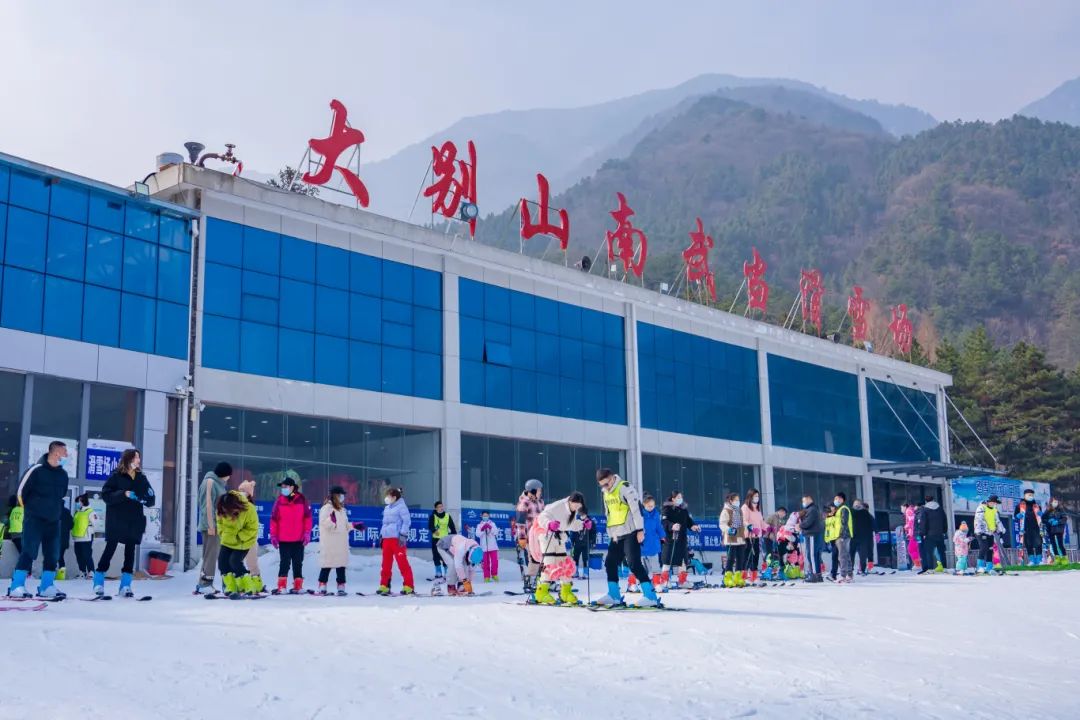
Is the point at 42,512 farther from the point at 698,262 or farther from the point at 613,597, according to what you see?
the point at 698,262

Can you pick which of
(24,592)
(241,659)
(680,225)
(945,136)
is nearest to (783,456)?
(24,592)

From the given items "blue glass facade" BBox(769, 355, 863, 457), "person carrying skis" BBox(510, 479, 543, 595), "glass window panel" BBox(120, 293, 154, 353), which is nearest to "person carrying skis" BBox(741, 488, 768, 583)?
"person carrying skis" BBox(510, 479, 543, 595)

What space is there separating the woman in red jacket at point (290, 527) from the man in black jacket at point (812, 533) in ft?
36.0

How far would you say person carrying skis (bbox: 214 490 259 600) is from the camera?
1316 cm

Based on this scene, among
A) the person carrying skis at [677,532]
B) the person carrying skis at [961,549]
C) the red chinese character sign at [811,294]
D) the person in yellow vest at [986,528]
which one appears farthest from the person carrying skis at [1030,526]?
the red chinese character sign at [811,294]

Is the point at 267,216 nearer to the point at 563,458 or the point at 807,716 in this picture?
the point at 563,458

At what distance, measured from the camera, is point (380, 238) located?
88.8 feet

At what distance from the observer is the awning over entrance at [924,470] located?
42094 millimetres

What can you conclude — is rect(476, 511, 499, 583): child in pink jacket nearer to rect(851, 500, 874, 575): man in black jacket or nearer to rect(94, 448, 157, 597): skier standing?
rect(851, 500, 874, 575): man in black jacket

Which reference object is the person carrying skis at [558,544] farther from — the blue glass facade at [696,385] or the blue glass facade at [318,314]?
the blue glass facade at [696,385]

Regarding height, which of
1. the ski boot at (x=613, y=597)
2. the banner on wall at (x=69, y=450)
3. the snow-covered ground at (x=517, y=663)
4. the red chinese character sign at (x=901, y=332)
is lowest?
the snow-covered ground at (x=517, y=663)

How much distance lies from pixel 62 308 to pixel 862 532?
1868 centimetres

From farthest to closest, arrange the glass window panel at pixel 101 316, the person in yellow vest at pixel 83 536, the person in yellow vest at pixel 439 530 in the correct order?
the glass window panel at pixel 101 316 < the person in yellow vest at pixel 439 530 < the person in yellow vest at pixel 83 536

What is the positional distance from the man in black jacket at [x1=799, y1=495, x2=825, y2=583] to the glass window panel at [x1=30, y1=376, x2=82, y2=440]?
579 inches
